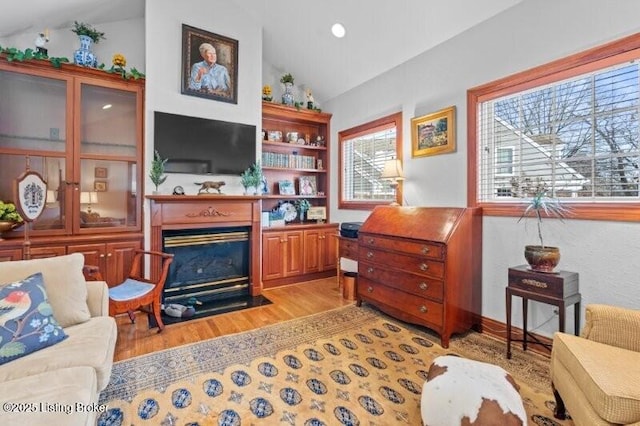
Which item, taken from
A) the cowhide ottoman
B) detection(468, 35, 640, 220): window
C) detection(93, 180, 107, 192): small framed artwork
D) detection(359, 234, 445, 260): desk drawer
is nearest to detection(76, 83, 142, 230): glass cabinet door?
detection(93, 180, 107, 192): small framed artwork

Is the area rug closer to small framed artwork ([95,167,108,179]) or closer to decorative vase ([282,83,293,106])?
small framed artwork ([95,167,108,179])

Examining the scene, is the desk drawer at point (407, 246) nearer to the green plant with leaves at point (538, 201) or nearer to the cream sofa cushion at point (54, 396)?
the green plant with leaves at point (538, 201)

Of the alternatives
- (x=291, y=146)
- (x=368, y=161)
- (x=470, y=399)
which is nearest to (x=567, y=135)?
(x=470, y=399)

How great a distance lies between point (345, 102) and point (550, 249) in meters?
3.38

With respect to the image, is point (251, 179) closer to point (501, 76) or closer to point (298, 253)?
point (298, 253)

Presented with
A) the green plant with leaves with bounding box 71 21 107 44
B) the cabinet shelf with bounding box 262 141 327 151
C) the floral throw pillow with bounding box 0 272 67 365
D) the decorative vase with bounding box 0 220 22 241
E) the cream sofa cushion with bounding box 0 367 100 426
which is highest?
the green plant with leaves with bounding box 71 21 107 44

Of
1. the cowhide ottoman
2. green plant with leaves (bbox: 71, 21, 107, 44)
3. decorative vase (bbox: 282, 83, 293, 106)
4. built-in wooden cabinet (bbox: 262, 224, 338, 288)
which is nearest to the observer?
the cowhide ottoman

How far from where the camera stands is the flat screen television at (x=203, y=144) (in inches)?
135

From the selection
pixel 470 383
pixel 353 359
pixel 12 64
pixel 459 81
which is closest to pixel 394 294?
pixel 353 359

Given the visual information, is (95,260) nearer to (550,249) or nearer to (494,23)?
(550,249)

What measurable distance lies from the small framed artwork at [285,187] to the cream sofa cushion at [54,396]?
11.3 ft

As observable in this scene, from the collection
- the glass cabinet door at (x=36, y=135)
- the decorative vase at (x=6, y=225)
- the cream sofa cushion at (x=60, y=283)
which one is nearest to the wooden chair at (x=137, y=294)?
the cream sofa cushion at (x=60, y=283)

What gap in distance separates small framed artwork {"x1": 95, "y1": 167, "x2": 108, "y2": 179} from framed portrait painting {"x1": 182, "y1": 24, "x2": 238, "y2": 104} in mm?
1234

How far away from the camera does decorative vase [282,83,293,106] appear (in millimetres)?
4535
